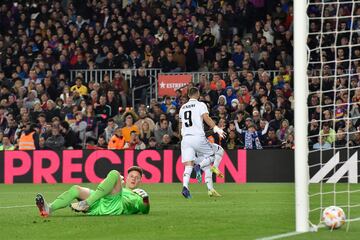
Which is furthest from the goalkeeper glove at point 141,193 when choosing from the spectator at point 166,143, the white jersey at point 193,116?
the spectator at point 166,143

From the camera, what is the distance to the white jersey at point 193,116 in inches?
734

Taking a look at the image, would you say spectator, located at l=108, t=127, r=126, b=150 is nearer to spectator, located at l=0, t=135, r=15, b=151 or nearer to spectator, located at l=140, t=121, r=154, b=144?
spectator, located at l=140, t=121, r=154, b=144

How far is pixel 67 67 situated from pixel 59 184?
6.72m

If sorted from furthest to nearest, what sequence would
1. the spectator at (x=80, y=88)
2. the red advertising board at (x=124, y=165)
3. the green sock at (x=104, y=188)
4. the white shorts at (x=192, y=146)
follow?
the spectator at (x=80, y=88), the red advertising board at (x=124, y=165), the white shorts at (x=192, y=146), the green sock at (x=104, y=188)

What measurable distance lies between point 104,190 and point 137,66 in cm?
1751

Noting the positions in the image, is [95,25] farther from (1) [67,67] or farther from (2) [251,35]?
(2) [251,35]

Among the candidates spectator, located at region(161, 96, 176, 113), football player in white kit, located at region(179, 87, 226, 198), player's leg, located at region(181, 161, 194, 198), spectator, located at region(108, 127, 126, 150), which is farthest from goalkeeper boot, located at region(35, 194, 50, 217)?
spectator, located at region(161, 96, 176, 113)

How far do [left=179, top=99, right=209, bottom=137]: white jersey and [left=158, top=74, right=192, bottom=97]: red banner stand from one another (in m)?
10.4

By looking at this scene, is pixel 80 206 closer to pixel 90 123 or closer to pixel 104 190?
pixel 104 190

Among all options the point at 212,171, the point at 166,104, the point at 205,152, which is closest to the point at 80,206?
the point at 205,152

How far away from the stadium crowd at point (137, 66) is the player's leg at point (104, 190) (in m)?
12.7

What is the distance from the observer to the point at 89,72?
102 feet

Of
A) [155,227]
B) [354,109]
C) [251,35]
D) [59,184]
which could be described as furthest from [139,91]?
[155,227]

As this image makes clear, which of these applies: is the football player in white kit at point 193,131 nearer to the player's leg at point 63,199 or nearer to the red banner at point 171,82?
→ the player's leg at point 63,199
